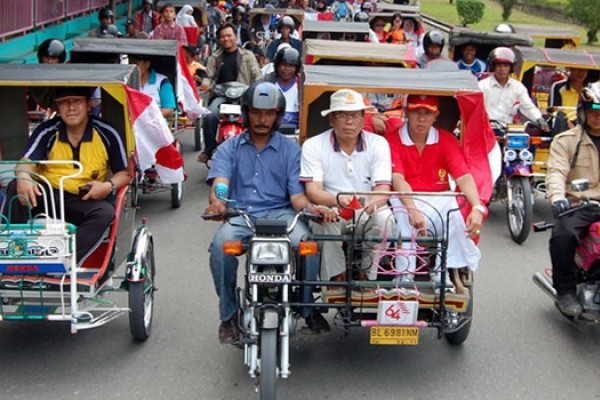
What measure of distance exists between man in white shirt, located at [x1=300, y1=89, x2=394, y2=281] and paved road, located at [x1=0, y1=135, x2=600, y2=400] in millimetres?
687

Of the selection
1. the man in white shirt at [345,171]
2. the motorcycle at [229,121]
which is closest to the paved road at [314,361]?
the man in white shirt at [345,171]

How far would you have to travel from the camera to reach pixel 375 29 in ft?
65.2

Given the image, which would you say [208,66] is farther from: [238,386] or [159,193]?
[238,386]

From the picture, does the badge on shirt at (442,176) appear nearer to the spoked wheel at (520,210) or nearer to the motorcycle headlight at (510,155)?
the spoked wheel at (520,210)

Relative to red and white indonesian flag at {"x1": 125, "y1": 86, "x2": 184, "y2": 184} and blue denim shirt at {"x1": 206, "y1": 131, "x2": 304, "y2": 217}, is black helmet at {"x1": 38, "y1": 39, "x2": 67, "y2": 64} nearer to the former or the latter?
red and white indonesian flag at {"x1": 125, "y1": 86, "x2": 184, "y2": 184}

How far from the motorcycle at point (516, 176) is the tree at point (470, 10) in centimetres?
3346

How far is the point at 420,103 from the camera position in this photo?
19.8 feet

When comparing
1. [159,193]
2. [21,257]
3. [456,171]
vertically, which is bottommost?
[159,193]

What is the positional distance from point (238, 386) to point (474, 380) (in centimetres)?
147

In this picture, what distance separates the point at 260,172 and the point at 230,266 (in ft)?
2.41

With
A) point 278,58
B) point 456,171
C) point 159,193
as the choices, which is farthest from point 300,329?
point 159,193

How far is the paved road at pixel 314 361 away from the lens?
212 inches

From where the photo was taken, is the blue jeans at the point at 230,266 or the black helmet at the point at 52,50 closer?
the blue jeans at the point at 230,266

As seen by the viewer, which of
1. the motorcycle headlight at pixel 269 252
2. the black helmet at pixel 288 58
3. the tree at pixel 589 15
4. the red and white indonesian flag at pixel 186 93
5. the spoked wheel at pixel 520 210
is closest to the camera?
the motorcycle headlight at pixel 269 252
